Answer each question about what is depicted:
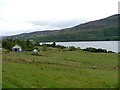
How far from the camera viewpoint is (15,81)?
21.1m

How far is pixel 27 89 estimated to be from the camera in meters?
19.1

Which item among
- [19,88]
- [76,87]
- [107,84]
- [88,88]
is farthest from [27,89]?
[107,84]

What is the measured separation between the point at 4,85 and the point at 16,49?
7866cm

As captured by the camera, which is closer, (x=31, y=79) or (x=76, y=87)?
(x=76, y=87)

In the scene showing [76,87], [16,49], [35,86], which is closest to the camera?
[35,86]

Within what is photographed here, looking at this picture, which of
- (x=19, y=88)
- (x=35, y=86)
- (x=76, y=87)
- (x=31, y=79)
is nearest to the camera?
(x=19, y=88)

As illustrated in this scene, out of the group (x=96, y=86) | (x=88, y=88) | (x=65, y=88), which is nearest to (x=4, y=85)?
(x=65, y=88)

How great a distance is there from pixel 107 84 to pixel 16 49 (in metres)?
76.6

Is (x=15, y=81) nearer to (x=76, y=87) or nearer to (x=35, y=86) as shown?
(x=35, y=86)

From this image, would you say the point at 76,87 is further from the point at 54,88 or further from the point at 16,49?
the point at 16,49

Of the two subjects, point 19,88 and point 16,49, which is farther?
point 16,49

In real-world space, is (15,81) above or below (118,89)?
above

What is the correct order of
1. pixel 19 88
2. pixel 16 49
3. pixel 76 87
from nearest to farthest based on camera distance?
1. pixel 19 88
2. pixel 76 87
3. pixel 16 49

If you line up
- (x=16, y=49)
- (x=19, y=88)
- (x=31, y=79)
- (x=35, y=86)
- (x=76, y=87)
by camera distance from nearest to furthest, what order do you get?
(x=19, y=88) → (x=35, y=86) → (x=76, y=87) → (x=31, y=79) → (x=16, y=49)
